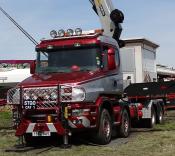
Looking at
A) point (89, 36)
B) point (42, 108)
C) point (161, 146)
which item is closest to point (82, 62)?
point (89, 36)

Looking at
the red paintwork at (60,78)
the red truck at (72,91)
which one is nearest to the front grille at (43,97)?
the red truck at (72,91)

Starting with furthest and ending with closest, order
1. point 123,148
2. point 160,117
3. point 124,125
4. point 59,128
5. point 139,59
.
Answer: point 139,59
point 160,117
point 124,125
point 123,148
point 59,128

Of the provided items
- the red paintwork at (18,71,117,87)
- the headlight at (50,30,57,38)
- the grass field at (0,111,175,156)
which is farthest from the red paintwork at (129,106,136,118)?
the headlight at (50,30,57,38)

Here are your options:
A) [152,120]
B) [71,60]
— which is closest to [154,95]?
[152,120]

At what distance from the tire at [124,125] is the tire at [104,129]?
3.95 ft

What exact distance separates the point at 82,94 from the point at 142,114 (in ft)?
19.6

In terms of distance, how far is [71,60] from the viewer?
12.7 meters

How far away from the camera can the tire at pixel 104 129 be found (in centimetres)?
1213

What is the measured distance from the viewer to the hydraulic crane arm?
17.4 metres

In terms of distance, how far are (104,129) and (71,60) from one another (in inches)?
77.9

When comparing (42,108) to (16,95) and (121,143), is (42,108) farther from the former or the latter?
(121,143)

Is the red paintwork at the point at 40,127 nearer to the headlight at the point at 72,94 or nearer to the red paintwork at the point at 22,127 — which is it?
the red paintwork at the point at 22,127

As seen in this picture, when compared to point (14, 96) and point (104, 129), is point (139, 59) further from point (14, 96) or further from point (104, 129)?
point (14, 96)

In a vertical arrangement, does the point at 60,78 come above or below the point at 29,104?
above
